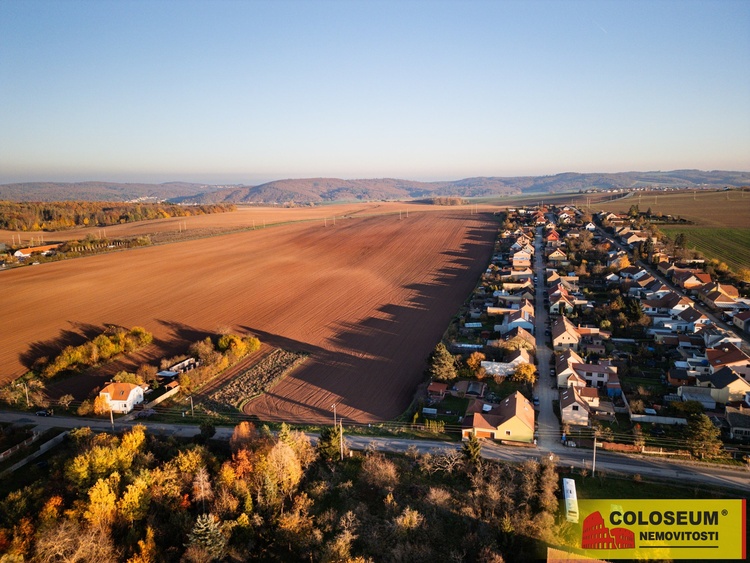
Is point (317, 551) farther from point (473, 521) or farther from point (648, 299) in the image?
point (648, 299)

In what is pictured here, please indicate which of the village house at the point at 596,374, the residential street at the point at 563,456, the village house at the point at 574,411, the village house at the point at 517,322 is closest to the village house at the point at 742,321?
the village house at the point at 596,374

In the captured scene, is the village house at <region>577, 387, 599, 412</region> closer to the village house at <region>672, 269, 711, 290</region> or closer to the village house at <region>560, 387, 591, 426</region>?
the village house at <region>560, 387, 591, 426</region>

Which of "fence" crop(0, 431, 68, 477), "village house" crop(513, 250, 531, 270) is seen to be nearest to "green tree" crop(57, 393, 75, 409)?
"fence" crop(0, 431, 68, 477)

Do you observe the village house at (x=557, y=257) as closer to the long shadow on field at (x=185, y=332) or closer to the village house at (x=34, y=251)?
the long shadow on field at (x=185, y=332)

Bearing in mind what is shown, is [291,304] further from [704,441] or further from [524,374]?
[704,441]

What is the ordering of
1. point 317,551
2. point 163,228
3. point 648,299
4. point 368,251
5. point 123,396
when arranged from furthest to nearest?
1. point 163,228
2. point 368,251
3. point 648,299
4. point 123,396
5. point 317,551

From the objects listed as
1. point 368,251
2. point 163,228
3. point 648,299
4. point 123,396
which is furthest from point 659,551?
point 163,228

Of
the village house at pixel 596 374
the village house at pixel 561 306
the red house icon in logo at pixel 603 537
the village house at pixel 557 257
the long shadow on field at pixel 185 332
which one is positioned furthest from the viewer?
the village house at pixel 557 257
